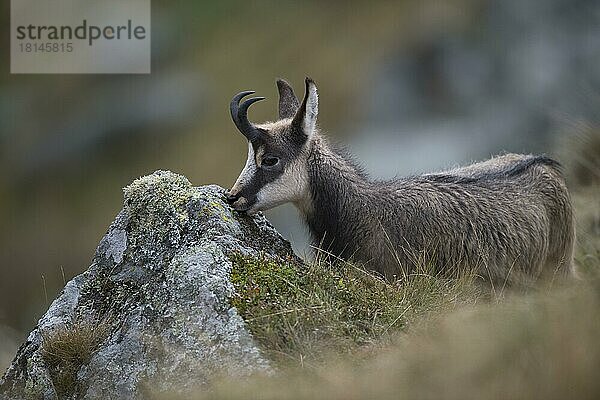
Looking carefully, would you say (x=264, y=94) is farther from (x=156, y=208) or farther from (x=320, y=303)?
(x=320, y=303)

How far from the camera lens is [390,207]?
11477mm

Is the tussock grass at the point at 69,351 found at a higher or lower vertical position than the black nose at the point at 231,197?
lower

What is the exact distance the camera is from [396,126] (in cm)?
2762

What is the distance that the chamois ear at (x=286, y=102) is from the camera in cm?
1204

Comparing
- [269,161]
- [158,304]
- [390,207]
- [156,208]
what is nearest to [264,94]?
[390,207]

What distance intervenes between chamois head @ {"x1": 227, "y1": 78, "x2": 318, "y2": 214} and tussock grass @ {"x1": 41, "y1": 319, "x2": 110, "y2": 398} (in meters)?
2.47

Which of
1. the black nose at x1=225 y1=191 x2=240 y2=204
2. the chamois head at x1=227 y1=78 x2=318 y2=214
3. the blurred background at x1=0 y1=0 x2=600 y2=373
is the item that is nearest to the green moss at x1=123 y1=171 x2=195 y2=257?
the black nose at x1=225 y1=191 x2=240 y2=204

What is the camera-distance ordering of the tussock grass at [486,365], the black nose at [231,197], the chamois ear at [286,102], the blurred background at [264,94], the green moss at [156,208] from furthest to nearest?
the blurred background at [264,94] → the chamois ear at [286,102] → the black nose at [231,197] → the green moss at [156,208] → the tussock grass at [486,365]

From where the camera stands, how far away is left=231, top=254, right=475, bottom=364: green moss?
8.22m

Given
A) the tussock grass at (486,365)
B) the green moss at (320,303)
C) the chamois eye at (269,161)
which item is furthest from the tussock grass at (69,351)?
the chamois eye at (269,161)

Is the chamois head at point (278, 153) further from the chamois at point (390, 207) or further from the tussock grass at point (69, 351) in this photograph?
the tussock grass at point (69, 351)

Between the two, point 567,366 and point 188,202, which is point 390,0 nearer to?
point 188,202

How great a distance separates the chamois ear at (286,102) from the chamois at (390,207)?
13 mm

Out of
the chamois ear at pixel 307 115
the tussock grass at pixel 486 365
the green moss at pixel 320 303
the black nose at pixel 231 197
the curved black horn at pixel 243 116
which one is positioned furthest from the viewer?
the chamois ear at pixel 307 115
